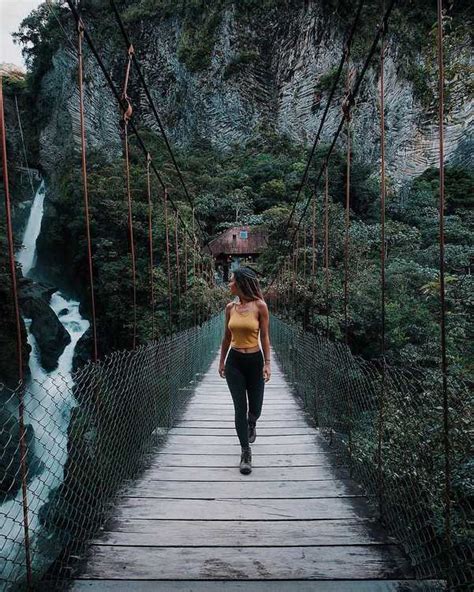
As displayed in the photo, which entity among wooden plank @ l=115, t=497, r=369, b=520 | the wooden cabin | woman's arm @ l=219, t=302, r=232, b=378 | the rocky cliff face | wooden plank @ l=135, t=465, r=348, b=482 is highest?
the rocky cliff face

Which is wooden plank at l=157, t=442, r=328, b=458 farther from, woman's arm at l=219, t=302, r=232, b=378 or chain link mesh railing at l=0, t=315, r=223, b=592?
woman's arm at l=219, t=302, r=232, b=378

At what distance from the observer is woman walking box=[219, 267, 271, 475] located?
1732 millimetres

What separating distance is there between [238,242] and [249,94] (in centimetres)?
809

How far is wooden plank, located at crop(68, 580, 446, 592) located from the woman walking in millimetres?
726

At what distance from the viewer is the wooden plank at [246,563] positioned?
Result: 3.36 feet

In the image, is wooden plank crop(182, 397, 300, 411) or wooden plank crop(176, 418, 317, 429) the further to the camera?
wooden plank crop(182, 397, 300, 411)

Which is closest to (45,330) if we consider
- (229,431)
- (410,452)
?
(229,431)

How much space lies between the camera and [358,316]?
675 cm

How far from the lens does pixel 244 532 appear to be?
1.24 metres

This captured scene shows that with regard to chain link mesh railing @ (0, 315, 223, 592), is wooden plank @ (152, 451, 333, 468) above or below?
below

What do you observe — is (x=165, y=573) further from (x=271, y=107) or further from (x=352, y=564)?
(x=271, y=107)

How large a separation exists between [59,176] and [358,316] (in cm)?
1349

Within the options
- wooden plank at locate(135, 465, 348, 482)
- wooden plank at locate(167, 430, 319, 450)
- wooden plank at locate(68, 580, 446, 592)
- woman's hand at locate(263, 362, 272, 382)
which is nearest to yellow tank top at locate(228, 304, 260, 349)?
woman's hand at locate(263, 362, 272, 382)

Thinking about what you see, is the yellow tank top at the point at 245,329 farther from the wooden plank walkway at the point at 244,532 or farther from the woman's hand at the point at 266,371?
the wooden plank walkway at the point at 244,532
